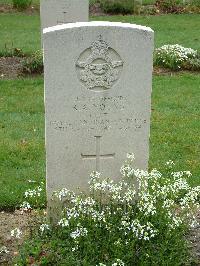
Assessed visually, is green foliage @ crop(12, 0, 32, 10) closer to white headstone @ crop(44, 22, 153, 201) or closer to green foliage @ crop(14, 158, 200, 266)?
white headstone @ crop(44, 22, 153, 201)

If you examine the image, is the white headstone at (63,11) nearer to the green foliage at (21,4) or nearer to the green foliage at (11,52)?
the green foliage at (11,52)

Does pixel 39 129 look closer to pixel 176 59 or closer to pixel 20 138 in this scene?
pixel 20 138

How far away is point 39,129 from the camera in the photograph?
8516 millimetres

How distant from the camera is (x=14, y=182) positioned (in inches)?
265

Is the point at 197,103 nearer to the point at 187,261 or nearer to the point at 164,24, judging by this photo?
the point at 187,261

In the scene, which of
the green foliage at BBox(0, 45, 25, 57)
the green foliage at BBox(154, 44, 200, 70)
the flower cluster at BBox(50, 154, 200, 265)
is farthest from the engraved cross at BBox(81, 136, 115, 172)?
the green foliage at BBox(0, 45, 25, 57)

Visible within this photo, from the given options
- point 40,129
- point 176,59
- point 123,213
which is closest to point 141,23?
point 176,59

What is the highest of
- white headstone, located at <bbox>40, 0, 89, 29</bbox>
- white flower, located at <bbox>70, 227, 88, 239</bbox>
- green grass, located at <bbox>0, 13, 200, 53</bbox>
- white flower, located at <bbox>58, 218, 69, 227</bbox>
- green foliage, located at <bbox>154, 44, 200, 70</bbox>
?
white headstone, located at <bbox>40, 0, 89, 29</bbox>

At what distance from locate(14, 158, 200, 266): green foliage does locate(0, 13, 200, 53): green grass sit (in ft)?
28.4

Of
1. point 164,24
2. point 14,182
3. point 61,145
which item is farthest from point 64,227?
point 164,24

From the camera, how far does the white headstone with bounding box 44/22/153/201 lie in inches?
200

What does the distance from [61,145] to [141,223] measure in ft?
3.34

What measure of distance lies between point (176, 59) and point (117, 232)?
743 cm

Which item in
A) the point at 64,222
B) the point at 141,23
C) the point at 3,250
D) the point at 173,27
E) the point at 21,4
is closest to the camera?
the point at 64,222
